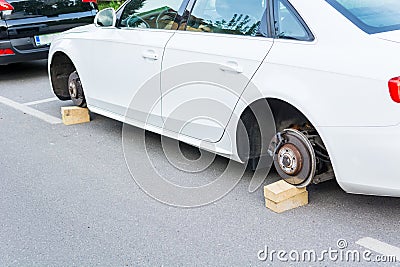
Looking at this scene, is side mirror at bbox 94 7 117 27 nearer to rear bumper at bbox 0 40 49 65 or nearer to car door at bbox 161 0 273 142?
car door at bbox 161 0 273 142

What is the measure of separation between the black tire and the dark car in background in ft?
8.39

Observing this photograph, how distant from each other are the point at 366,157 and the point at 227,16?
1557mm

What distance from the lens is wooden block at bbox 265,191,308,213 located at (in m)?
3.78

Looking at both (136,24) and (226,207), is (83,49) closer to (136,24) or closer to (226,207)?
(136,24)

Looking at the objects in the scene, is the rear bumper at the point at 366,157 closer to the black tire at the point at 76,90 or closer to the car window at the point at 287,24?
the car window at the point at 287,24

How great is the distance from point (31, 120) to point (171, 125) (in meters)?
2.51

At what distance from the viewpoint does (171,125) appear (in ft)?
15.1

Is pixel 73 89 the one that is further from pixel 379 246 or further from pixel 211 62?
pixel 379 246

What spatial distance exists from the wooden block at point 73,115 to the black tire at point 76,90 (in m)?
0.07

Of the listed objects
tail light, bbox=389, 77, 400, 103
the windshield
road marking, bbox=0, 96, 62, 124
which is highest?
the windshield

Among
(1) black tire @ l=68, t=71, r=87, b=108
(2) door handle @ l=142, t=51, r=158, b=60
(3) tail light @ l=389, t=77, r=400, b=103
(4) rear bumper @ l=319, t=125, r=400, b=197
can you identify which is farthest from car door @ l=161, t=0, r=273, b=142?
(1) black tire @ l=68, t=71, r=87, b=108

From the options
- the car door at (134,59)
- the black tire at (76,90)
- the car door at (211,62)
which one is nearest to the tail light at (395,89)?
the car door at (211,62)

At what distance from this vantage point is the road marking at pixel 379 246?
3223 mm

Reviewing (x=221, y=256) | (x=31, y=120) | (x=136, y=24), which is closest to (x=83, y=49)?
(x=136, y=24)
